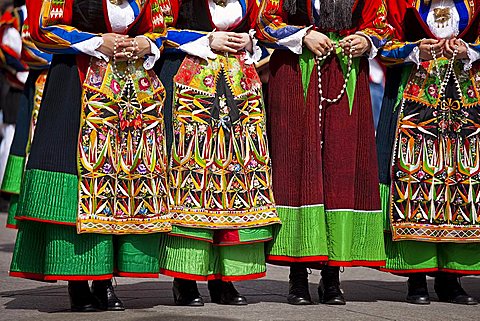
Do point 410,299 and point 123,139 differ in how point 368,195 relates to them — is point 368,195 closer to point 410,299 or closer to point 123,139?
point 410,299

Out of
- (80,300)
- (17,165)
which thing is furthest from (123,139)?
(17,165)

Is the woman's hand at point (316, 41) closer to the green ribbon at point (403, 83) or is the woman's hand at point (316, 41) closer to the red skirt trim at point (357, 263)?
the green ribbon at point (403, 83)

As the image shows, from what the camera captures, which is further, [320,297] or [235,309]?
[320,297]

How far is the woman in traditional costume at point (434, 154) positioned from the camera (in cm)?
664

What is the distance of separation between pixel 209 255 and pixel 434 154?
1413 mm

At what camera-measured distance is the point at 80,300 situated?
591 centimetres

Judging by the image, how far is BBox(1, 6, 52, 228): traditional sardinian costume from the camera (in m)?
8.47

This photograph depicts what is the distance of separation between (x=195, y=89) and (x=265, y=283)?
1.70 meters

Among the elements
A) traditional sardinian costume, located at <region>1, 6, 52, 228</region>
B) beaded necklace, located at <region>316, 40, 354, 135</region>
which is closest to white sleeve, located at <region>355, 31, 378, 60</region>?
beaded necklace, located at <region>316, 40, 354, 135</region>

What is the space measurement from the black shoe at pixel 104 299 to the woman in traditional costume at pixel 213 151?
0.31 metres

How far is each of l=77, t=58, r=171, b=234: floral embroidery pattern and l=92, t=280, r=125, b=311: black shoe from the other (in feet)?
1.15

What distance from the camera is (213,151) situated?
244 inches

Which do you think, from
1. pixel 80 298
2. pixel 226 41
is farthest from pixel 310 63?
pixel 80 298

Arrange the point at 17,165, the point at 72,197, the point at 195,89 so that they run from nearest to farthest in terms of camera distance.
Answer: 1. the point at 72,197
2. the point at 195,89
3. the point at 17,165
